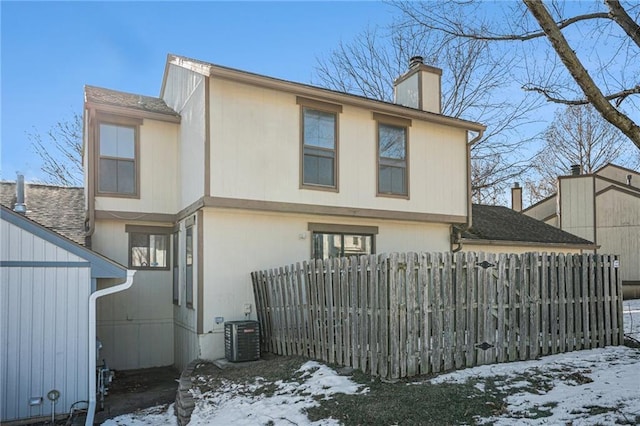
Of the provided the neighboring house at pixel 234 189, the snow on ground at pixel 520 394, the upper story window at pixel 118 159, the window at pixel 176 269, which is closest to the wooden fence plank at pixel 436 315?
the snow on ground at pixel 520 394

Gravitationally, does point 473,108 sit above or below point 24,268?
above

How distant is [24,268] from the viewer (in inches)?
263

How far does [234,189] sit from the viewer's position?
915 cm

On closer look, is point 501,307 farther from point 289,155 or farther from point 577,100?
point 289,155

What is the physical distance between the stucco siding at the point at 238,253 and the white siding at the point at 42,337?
2379 mm

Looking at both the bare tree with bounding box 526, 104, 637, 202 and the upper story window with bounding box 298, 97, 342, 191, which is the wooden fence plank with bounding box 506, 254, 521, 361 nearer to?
the upper story window with bounding box 298, 97, 342, 191

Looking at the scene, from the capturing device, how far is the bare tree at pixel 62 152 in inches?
882

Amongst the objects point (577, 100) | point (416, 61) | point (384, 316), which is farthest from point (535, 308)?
point (416, 61)

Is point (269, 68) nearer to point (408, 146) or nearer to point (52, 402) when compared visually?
point (408, 146)

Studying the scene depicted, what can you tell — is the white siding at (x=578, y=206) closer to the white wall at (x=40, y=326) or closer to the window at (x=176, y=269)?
the window at (x=176, y=269)

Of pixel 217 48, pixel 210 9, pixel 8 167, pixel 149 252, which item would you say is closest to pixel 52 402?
pixel 149 252

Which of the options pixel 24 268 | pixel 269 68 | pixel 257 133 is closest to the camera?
pixel 24 268

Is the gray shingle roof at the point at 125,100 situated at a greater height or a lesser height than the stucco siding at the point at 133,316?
greater

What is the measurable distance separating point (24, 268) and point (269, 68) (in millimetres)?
9636
